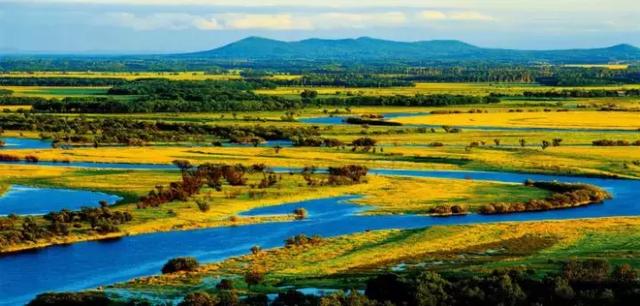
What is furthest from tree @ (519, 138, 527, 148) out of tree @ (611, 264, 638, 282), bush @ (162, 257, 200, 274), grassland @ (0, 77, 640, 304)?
tree @ (611, 264, 638, 282)

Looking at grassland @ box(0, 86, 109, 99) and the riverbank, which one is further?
grassland @ box(0, 86, 109, 99)

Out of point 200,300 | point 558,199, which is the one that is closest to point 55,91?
point 558,199

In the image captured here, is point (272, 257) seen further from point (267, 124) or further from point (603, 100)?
point (603, 100)

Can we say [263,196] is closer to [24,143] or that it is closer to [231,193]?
[231,193]

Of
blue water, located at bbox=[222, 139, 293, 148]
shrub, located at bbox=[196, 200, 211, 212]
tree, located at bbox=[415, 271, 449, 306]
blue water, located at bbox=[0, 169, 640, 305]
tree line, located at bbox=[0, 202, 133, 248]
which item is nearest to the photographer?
tree, located at bbox=[415, 271, 449, 306]

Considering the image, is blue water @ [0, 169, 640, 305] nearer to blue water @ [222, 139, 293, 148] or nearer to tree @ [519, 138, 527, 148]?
tree @ [519, 138, 527, 148]

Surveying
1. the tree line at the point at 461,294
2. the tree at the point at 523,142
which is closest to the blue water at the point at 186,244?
the tree line at the point at 461,294

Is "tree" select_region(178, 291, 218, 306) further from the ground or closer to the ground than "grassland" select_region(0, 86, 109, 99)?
further from the ground

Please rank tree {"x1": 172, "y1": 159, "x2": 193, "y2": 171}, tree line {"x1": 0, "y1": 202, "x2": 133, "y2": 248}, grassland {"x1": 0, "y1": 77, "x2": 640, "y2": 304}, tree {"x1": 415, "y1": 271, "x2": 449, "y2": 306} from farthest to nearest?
tree {"x1": 172, "y1": 159, "x2": 193, "y2": 171}, tree line {"x1": 0, "y1": 202, "x2": 133, "y2": 248}, grassland {"x1": 0, "y1": 77, "x2": 640, "y2": 304}, tree {"x1": 415, "y1": 271, "x2": 449, "y2": 306}
